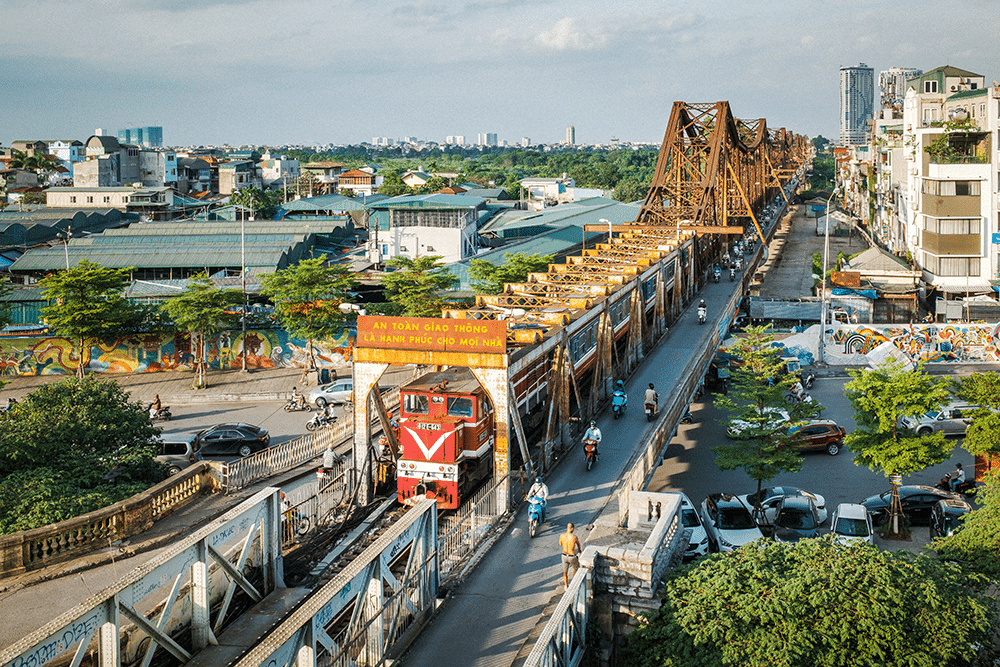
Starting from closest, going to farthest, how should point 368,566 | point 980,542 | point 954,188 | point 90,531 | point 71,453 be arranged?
1. point 368,566
2. point 980,542
3. point 90,531
4. point 71,453
5. point 954,188

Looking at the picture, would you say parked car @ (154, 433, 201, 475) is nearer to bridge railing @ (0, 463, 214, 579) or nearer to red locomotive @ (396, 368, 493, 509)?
bridge railing @ (0, 463, 214, 579)

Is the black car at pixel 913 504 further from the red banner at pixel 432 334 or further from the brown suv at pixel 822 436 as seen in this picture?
the red banner at pixel 432 334

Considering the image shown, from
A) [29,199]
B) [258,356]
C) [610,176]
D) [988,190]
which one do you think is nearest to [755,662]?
[258,356]

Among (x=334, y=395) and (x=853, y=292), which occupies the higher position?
(x=853, y=292)

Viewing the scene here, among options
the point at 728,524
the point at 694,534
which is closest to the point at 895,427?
the point at 728,524

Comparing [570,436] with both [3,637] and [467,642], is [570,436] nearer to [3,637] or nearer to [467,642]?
[467,642]

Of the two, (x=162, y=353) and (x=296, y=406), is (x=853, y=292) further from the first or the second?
(x=162, y=353)

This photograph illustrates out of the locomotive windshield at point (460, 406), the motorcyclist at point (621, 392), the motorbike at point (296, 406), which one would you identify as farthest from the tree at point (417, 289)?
the locomotive windshield at point (460, 406)

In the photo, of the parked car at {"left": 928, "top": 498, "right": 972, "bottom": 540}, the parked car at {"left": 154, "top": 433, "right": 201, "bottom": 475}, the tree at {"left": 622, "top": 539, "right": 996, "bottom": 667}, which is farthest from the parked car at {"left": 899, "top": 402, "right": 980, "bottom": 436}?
the parked car at {"left": 154, "top": 433, "right": 201, "bottom": 475}
